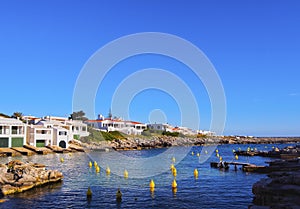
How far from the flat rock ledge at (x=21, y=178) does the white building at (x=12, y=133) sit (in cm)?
4620

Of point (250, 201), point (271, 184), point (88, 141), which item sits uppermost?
point (88, 141)

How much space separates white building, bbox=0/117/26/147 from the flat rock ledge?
152ft

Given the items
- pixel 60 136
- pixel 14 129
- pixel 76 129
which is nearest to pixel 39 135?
pixel 60 136

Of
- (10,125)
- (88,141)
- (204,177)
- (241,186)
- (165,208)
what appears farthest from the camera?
(88,141)

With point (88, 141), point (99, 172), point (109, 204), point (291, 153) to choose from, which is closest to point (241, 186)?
point (109, 204)

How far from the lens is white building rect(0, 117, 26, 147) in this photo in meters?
85.1

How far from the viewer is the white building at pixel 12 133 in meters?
85.1

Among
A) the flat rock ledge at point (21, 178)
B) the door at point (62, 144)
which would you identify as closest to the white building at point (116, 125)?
the door at point (62, 144)

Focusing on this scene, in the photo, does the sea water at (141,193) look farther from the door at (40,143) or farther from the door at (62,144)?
the door at (62,144)

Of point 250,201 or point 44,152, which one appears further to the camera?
point 44,152

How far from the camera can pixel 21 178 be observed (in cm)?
3822

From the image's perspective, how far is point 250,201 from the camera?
32406 mm

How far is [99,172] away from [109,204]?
79.1 feet

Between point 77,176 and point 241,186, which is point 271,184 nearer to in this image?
point 241,186
